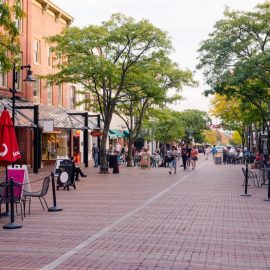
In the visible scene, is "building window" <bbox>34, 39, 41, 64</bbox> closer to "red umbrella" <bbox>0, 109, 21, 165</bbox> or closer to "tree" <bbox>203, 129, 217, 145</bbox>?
"red umbrella" <bbox>0, 109, 21, 165</bbox>

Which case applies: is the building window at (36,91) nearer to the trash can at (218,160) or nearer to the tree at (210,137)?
the trash can at (218,160)

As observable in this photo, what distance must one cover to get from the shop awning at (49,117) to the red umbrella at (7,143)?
15.1m

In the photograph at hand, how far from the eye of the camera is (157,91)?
28484 millimetres

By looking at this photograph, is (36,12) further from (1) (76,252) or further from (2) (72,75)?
(1) (76,252)

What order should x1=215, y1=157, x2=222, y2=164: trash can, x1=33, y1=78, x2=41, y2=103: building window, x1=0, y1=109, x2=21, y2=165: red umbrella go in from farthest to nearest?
x1=215, y1=157, x2=222, y2=164: trash can, x1=33, y1=78, x2=41, y2=103: building window, x1=0, y1=109, x2=21, y2=165: red umbrella

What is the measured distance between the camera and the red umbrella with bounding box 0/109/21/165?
1053 cm

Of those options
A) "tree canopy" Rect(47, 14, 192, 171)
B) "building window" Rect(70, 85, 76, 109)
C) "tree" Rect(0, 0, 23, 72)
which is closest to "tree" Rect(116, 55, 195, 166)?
"tree canopy" Rect(47, 14, 192, 171)

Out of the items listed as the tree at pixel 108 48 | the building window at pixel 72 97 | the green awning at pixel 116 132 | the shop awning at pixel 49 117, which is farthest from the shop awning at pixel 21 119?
the green awning at pixel 116 132

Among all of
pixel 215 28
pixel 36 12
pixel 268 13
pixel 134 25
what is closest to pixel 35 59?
pixel 36 12

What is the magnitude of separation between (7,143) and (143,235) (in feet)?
12.6

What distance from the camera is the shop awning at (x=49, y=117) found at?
88.4ft

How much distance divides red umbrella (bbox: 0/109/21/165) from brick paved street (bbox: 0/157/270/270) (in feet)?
4.64

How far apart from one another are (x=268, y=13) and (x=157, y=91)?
8.03m

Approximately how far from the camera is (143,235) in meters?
8.90
